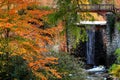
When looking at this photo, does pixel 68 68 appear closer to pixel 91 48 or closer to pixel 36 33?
pixel 36 33

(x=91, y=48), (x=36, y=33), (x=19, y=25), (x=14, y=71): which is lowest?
(x=91, y=48)

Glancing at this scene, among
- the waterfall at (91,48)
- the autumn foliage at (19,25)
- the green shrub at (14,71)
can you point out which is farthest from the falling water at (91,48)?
the autumn foliage at (19,25)

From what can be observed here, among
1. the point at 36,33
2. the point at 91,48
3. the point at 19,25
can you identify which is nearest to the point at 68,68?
the point at 36,33

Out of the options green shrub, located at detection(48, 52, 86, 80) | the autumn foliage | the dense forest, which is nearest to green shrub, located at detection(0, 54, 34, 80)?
the dense forest

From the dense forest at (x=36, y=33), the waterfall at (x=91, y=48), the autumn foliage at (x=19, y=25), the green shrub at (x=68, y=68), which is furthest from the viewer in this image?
the waterfall at (x=91, y=48)

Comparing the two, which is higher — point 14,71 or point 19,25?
point 19,25

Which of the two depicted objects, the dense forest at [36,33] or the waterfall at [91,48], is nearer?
the dense forest at [36,33]

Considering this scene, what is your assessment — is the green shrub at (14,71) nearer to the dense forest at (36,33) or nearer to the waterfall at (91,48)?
the dense forest at (36,33)

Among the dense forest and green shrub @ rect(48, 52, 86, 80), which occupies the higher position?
the dense forest

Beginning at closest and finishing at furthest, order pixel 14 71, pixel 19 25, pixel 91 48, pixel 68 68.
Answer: pixel 19 25
pixel 14 71
pixel 68 68
pixel 91 48

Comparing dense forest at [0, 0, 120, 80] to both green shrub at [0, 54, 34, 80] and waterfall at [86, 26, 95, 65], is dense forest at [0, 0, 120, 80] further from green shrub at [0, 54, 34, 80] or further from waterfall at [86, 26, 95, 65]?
waterfall at [86, 26, 95, 65]

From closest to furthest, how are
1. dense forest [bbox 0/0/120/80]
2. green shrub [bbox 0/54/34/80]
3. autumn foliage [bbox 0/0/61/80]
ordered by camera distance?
dense forest [bbox 0/0/120/80] → autumn foliage [bbox 0/0/61/80] → green shrub [bbox 0/54/34/80]

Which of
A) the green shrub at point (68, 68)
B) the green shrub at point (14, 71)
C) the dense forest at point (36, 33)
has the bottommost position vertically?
the green shrub at point (68, 68)

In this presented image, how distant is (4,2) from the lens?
9.22 meters
